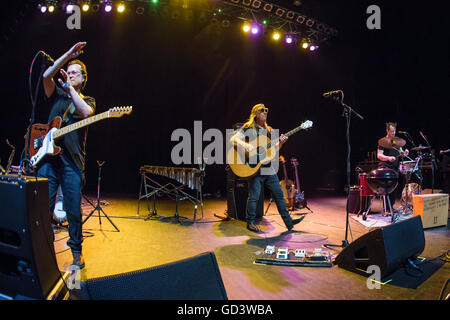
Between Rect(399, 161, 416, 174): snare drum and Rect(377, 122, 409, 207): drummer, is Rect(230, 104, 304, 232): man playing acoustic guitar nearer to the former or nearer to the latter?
Result: Rect(377, 122, 409, 207): drummer

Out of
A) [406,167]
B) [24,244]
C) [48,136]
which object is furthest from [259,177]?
[406,167]

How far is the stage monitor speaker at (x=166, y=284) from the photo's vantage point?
4.10 feet

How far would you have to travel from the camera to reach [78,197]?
2.97 metres

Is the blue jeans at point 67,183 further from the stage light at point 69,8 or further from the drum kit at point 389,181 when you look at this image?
the stage light at point 69,8

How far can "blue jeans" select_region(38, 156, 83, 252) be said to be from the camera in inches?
114

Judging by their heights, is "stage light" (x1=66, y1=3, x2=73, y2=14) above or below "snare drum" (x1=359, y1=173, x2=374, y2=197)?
above

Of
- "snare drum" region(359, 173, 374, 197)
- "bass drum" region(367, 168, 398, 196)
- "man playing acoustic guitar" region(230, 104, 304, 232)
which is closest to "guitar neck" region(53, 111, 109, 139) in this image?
"man playing acoustic guitar" region(230, 104, 304, 232)

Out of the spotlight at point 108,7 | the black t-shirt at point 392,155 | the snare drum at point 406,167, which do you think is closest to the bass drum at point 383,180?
the black t-shirt at point 392,155

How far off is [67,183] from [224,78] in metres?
9.01

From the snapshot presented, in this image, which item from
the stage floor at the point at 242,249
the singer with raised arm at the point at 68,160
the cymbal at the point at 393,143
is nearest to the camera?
the stage floor at the point at 242,249

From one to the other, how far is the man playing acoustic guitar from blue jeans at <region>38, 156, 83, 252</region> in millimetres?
2959

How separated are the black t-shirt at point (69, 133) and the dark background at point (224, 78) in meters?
7.57

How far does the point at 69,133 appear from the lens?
295 centimetres
